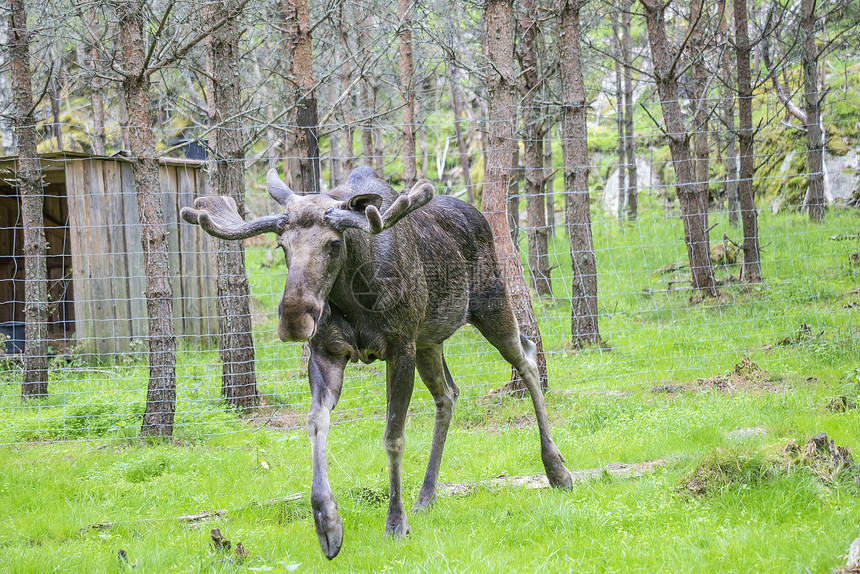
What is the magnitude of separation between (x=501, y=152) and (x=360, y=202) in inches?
151

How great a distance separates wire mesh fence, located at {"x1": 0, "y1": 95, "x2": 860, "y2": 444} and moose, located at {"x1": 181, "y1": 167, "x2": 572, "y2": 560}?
164cm

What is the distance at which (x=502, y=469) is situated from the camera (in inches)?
228

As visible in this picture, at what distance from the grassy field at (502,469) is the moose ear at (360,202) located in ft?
6.30

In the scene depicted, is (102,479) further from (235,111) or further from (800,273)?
(800,273)

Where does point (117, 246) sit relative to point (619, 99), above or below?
below

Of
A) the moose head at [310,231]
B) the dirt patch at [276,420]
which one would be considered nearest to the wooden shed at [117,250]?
the dirt patch at [276,420]

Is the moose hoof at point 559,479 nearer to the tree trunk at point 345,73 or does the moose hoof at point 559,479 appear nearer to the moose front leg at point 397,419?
the moose front leg at point 397,419

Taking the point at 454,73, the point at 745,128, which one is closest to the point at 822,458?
the point at 745,128

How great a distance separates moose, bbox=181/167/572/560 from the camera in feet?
12.8

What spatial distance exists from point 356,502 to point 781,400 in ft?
13.3

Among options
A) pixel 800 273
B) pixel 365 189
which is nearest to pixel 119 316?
pixel 365 189

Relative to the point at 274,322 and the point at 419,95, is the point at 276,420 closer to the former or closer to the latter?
the point at 274,322

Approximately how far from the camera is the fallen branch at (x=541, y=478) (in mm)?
5297

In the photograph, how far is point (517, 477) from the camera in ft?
18.3
